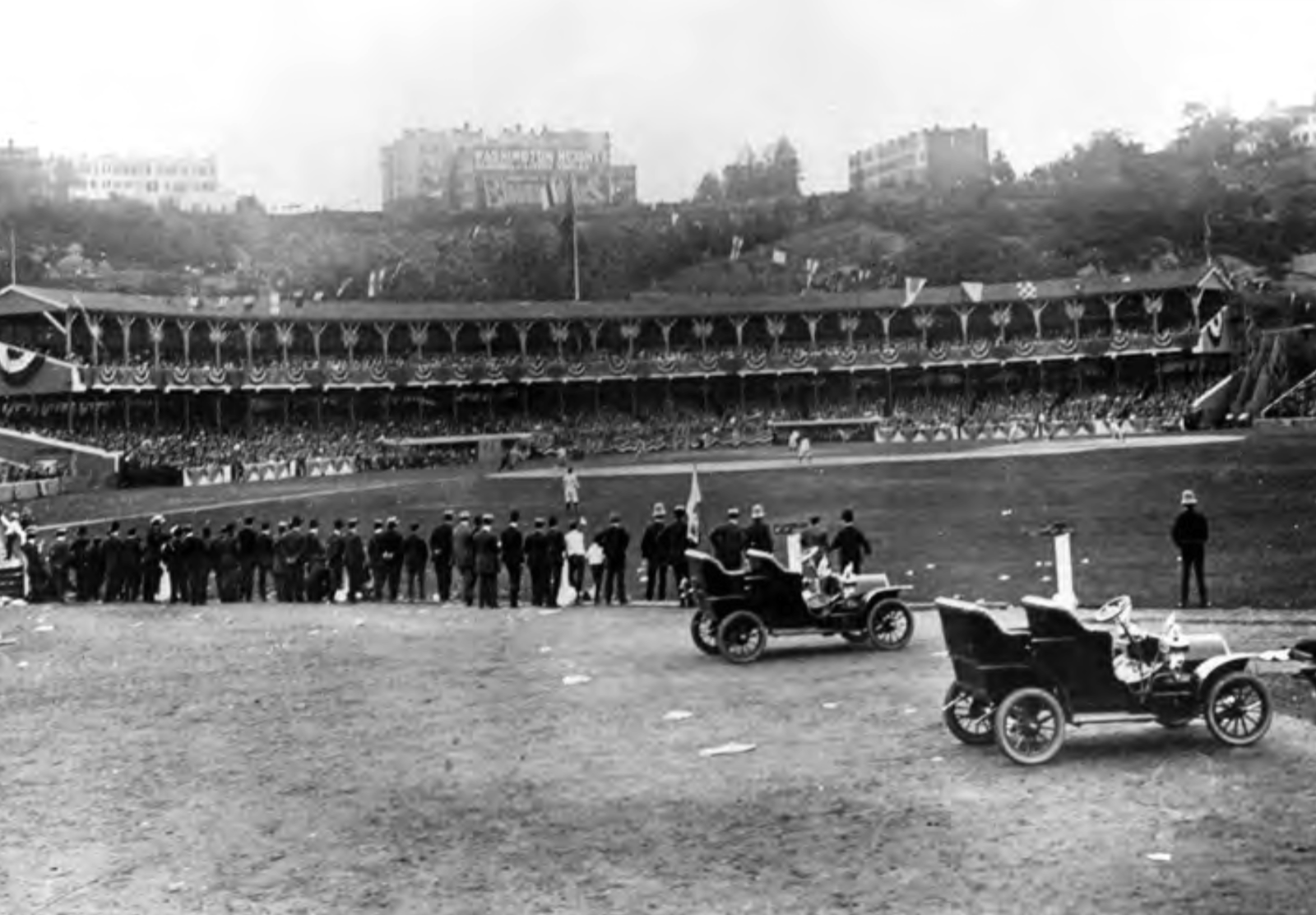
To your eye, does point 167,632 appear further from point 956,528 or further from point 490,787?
point 956,528

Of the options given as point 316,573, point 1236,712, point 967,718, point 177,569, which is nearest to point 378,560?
point 316,573

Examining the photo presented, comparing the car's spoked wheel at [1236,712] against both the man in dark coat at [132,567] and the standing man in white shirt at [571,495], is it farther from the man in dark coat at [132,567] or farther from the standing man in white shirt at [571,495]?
the standing man in white shirt at [571,495]

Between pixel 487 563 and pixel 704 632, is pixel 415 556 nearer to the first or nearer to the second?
pixel 487 563

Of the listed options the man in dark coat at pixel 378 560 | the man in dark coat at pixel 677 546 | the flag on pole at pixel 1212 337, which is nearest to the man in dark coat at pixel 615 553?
the man in dark coat at pixel 677 546

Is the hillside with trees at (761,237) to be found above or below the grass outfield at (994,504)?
above

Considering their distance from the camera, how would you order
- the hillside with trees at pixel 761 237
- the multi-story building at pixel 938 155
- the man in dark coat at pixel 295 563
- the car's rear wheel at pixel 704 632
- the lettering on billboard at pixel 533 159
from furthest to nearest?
the lettering on billboard at pixel 533 159 → the multi-story building at pixel 938 155 → the hillside with trees at pixel 761 237 → the man in dark coat at pixel 295 563 → the car's rear wheel at pixel 704 632

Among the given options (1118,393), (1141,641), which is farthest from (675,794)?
(1118,393)

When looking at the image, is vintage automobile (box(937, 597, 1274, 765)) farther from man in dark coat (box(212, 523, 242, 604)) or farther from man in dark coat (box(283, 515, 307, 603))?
man in dark coat (box(212, 523, 242, 604))
